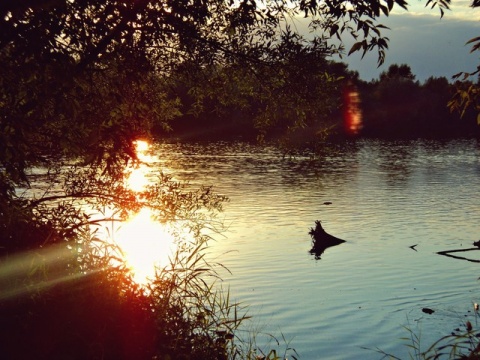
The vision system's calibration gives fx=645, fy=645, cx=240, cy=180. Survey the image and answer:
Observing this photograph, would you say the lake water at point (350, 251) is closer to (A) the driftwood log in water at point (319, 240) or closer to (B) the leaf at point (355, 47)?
(A) the driftwood log in water at point (319, 240)

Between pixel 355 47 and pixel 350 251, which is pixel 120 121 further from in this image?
pixel 350 251

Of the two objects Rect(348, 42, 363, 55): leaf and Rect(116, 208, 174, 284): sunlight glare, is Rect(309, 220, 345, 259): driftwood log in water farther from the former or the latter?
Rect(348, 42, 363, 55): leaf

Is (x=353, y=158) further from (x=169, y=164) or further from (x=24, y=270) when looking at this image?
(x=24, y=270)

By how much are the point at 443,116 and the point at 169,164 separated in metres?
71.1

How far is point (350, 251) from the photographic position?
87.6 ft

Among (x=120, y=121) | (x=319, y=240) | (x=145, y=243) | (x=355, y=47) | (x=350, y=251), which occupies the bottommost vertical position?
(x=350, y=251)

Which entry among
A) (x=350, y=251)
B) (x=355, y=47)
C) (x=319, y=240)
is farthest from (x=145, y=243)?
(x=355, y=47)

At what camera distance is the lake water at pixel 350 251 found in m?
16.7

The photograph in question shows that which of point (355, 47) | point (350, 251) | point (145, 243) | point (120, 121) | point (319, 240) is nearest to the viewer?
point (355, 47)

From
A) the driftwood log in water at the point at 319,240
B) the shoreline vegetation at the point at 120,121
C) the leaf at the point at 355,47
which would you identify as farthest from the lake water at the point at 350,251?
the leaf at the point at 355,47

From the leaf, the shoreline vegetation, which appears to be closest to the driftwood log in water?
the shoreline vegetation

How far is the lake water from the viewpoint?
16.7 meters

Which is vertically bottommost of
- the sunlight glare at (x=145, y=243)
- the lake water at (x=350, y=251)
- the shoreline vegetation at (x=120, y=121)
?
the lake water at (x=350, y=251)

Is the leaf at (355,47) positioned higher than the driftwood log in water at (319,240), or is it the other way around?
the leaf at (355,47)
